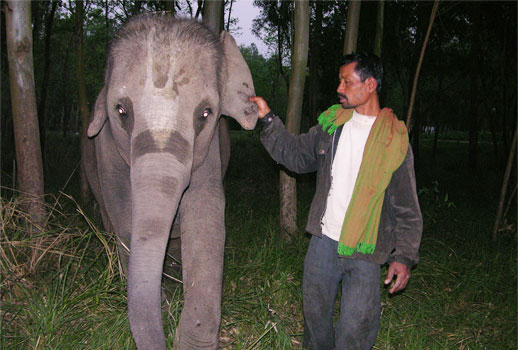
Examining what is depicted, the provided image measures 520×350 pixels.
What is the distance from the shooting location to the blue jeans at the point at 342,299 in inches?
108

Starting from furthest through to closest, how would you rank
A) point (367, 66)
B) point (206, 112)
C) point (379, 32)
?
point (379, 32) → point (206, 112) → point (367, 66)

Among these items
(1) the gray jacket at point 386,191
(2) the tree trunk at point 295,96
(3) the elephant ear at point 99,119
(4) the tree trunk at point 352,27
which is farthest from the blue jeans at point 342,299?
(4) the tree trunk at point 352,27

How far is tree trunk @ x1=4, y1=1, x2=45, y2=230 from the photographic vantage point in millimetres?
4035

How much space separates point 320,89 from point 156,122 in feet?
67.8

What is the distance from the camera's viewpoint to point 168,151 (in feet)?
8.67

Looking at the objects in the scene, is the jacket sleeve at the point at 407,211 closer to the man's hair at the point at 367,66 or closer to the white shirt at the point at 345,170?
the white shirt at the point at 345,170

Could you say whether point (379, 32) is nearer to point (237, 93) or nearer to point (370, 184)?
point (237, 93)

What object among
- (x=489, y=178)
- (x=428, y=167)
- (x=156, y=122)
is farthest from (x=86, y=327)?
(x=428, y=167)

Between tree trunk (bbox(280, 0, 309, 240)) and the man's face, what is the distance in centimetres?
235

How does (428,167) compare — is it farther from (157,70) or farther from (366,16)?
(157,70)

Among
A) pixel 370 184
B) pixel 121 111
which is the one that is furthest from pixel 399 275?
pixel 121 111

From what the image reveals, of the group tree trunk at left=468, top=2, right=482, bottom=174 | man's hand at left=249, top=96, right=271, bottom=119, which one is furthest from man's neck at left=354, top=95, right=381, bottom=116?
tree trunk at left=468, top=2, right=482, bottom=174

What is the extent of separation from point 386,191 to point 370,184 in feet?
0.76

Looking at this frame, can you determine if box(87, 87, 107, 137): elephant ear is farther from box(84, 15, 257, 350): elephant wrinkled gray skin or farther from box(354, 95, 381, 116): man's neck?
box(354, 95, 381, 116): man's neck
